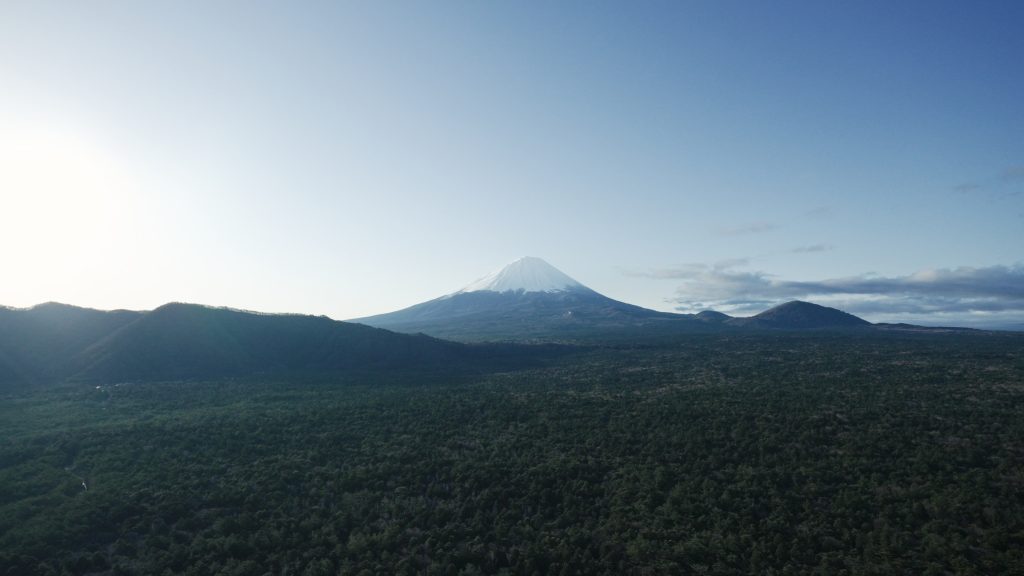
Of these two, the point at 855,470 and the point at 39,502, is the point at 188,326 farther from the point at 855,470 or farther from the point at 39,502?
the point at 855,470

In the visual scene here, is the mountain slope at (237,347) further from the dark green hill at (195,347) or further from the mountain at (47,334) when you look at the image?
the mountain at (47,334)

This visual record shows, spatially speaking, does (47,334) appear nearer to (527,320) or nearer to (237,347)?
(237,347)

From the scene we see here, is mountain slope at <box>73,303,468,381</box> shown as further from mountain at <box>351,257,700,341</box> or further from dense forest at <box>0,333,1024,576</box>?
mountain at <box>351,257,700,341</box>

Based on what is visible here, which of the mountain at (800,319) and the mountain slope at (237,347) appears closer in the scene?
the mountain slope at (237,347)

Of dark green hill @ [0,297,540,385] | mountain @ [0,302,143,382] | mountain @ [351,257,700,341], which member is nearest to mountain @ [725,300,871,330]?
mountain @ [351,257,700,341]

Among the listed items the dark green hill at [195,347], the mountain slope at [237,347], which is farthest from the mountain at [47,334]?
the mountain slope at [237,347]

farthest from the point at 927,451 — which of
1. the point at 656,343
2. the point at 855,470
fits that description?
the point at 656,343
